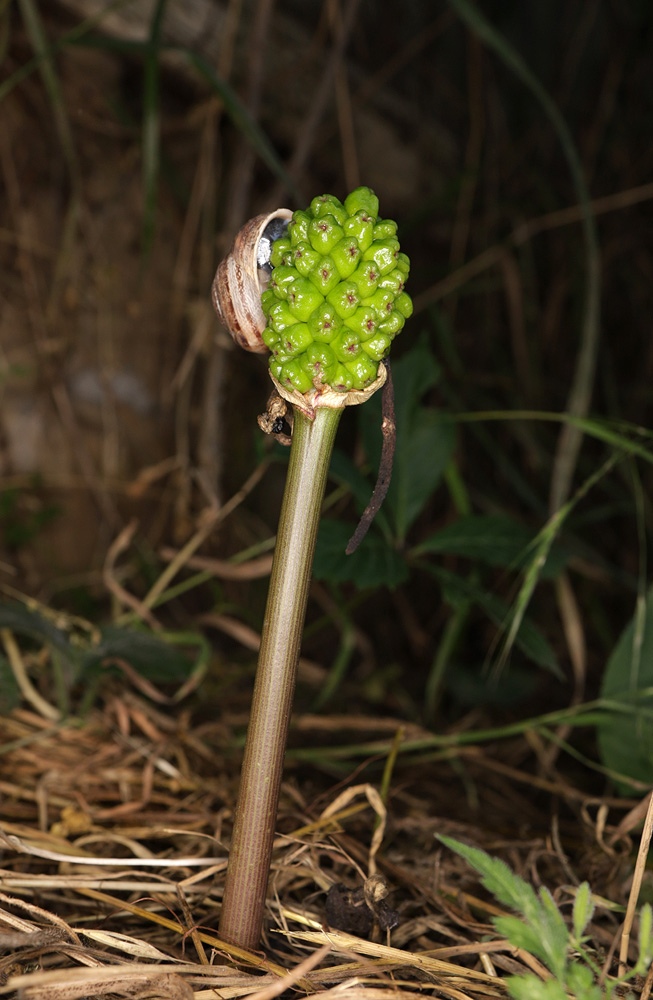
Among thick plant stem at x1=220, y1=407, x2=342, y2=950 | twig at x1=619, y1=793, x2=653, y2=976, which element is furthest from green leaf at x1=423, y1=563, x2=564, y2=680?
thick plant stem at x1=220, y1=407, x2=342, y2=950

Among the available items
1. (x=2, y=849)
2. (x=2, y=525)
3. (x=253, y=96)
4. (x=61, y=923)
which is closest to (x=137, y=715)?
(x=2, y=849)

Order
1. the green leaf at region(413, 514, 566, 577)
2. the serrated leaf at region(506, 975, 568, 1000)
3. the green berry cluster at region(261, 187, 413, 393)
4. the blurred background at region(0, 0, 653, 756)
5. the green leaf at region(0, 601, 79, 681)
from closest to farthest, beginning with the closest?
the serrated leaf at region(506, 975, 568, 1000)
the green berry cluster at region(261, 187, 413, 393)
the green leaf at region(0, 601, 79, 681)
the green leaf at region(413, 514, 566, 577)
the blurred background at region(0, 0, 653, 756)

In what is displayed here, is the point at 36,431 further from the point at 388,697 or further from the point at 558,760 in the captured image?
the point at 558,760

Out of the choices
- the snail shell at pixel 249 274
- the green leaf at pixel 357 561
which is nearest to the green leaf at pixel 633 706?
the green leaf at pixel 357 561

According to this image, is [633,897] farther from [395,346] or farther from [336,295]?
[395,346]

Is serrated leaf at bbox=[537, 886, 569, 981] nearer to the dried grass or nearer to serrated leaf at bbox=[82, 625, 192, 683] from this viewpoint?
the dried grass
